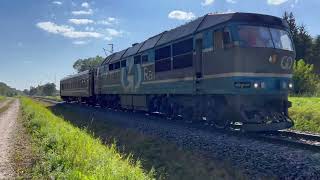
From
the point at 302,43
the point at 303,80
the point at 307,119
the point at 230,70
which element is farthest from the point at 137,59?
the point at 302,43

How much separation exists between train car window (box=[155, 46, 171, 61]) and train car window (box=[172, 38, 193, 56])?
572mm

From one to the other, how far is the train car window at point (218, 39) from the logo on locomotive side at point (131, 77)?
26.5ft

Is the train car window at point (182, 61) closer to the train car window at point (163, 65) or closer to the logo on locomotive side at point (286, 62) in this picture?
the train car window at point (163, 65)

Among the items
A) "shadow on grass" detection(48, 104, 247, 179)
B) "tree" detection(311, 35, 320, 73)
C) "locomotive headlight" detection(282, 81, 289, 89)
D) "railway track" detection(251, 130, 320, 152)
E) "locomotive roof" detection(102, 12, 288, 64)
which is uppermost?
"tree" detection(311, 35, 320, 73)

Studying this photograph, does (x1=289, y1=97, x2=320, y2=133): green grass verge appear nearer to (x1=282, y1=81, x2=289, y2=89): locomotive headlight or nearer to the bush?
(x1=282, y1=81, x2=289, y2=89): locomotive headlight

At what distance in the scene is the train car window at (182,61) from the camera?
1470 centimetres

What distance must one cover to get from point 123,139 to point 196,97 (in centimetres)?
323

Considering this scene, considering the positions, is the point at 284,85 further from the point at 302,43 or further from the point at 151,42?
the point at 302,43

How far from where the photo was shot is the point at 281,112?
41.4 ft

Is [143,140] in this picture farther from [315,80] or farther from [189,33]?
[315,80]

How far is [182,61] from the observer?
15312 mm

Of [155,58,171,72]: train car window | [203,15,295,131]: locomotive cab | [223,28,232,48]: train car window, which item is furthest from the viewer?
[155,58,171,72]: train car window

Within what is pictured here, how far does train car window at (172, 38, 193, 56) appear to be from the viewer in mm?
14738

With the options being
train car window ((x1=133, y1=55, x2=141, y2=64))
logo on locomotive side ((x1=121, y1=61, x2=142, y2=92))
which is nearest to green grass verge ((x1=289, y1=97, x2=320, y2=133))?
logo on locomotive side ((x1=121, y1=61, x2=142, y2=92))
